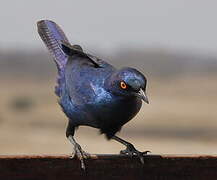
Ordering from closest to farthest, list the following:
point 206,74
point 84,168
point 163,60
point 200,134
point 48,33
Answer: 1. point 84,168
2. point 48,33
3. point 200,134
4. point 206,74
5. point 163,60

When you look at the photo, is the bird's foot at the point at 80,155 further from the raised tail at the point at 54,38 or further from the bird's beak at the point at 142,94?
the raised tail at the point at 54,38

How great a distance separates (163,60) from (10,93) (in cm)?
3763

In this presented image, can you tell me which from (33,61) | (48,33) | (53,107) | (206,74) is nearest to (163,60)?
(33,61)

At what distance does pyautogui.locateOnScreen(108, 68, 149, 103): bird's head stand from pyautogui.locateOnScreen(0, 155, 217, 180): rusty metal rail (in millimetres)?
809

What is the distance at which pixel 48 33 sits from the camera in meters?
9.85

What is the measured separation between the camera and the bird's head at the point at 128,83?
294 inches

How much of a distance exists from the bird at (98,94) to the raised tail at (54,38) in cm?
22

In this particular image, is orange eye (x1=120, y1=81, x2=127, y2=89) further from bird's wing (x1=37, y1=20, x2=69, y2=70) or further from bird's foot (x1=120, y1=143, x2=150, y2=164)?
bird's wing (x1=37, y1=20, x2=69, y2=70)

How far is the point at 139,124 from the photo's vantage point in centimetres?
3684

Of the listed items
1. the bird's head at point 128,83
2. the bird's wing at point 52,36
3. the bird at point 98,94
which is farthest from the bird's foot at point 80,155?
the bird's wing at point 52,36

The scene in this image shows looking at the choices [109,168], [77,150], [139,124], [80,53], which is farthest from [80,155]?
[139,124]

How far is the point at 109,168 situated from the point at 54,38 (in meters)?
3.46

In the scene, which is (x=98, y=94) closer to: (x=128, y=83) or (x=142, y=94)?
(x=128, y=83)

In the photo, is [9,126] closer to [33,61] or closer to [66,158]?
[66,158]
